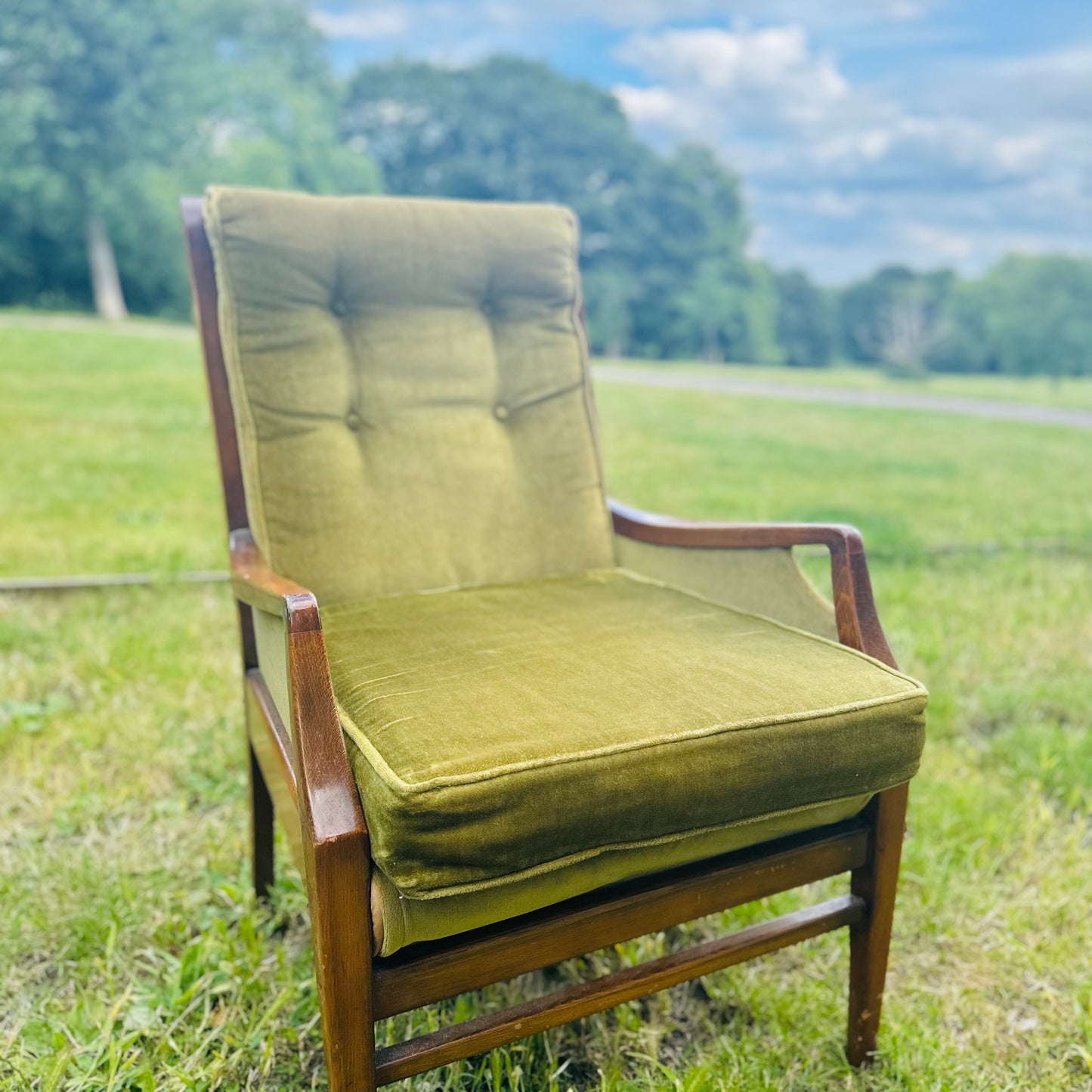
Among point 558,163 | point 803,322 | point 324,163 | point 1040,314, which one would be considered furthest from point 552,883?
point 803,322

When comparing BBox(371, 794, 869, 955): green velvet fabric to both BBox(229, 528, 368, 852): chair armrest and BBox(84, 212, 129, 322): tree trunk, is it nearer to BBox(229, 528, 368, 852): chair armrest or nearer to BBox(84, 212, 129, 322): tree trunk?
BBox(229, 528, 368, 852): chair armrest

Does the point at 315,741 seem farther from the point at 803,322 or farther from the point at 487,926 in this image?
the point at 803,322

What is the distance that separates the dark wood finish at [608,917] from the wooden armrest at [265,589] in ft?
0.98

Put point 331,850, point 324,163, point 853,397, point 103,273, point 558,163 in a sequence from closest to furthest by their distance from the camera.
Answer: point 331,850, point 103,273, point 558,163, point 324,163, point 853,397

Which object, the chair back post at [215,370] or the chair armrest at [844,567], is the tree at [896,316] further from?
the chair back post at [215,370]

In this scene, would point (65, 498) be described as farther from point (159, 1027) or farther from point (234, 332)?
point (159, 1027)

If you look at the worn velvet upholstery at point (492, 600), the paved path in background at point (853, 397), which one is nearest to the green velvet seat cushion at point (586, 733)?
the worn velvet upholstery at point (492, 600)

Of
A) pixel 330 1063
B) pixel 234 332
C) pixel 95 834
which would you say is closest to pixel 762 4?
pixel 234 332

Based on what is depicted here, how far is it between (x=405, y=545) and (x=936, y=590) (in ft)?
6.15

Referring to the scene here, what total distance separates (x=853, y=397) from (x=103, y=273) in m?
5.51

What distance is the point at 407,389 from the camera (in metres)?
1.40

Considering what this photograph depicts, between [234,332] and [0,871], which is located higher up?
[234,332]

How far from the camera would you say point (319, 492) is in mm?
1279

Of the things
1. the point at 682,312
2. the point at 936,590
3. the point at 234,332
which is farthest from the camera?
the point at 682,312
